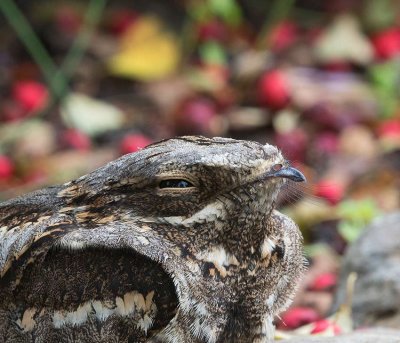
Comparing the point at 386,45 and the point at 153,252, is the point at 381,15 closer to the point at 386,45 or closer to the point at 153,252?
the point at 386,45

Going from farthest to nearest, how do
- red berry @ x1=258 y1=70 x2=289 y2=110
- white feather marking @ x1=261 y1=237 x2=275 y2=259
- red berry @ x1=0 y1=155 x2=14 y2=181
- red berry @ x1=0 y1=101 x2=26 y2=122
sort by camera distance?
red berry @ x1=0 y1=101 x2=26 y2=122 → red berry @ x1=258 y1=70 x2=289 y2=110 → red berry @ x1=0 y1=155 x2=14 y2=181 → white feather marking @ x1=261 y1=237 x2=275 y2=259

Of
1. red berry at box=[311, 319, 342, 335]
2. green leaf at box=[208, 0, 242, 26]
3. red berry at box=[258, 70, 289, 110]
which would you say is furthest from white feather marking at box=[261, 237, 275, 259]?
green leaf at box=[208, 0, 242, 26]

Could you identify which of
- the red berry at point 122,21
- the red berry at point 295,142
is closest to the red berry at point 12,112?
the red berry at point 122,21

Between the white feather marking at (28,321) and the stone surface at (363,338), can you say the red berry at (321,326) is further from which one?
the white feather marking at (28,321)

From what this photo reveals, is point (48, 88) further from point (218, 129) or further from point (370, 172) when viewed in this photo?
point (370, 172)

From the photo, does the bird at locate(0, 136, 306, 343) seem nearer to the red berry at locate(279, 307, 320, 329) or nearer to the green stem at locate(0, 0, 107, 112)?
the red berry at locate(279, 307, 320, 329)

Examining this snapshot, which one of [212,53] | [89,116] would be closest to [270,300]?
[89,116]
